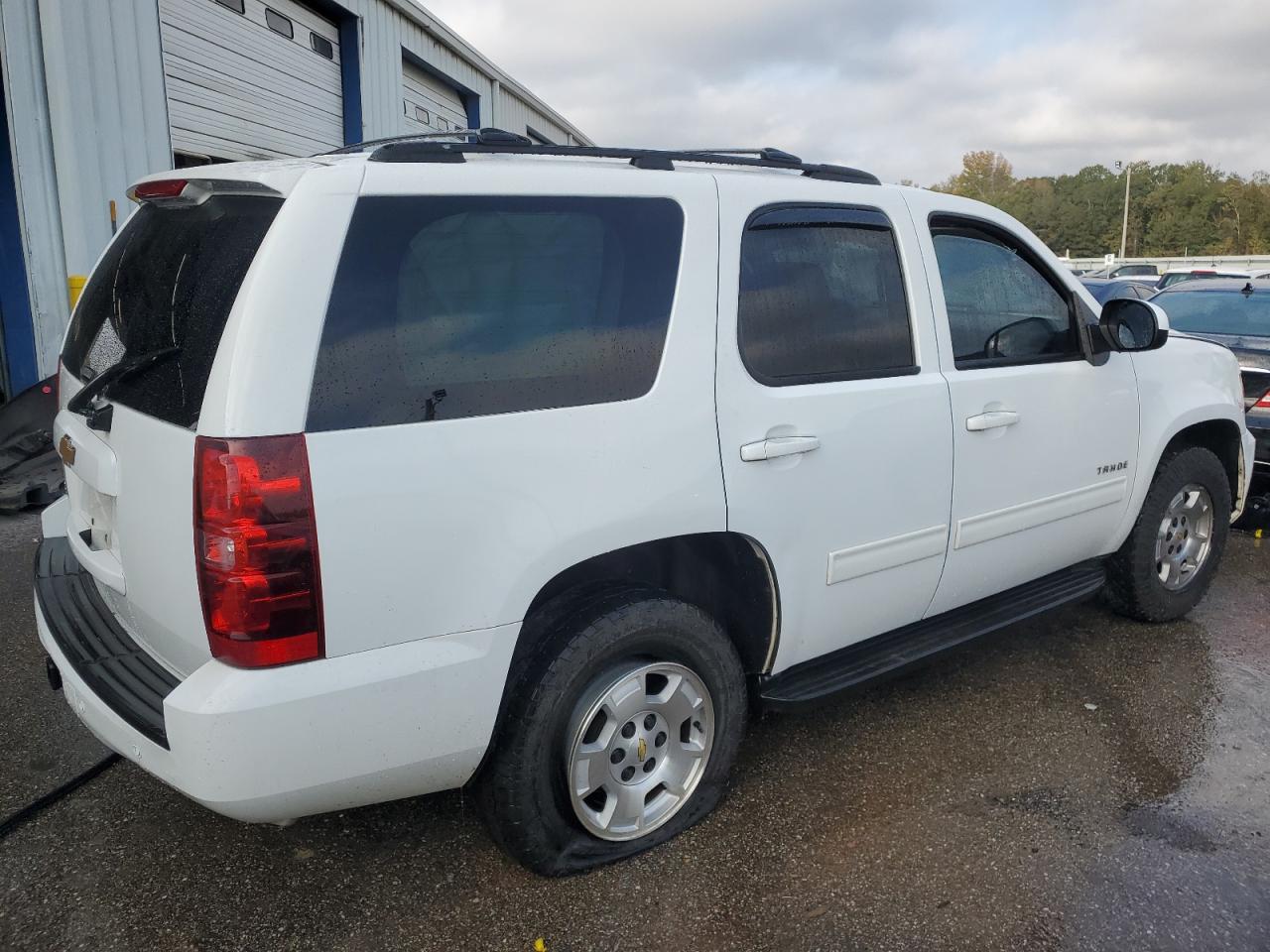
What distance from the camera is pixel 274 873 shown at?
2639 millimetres

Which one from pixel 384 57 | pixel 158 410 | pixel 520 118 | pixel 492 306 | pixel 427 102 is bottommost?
pixel 158 410

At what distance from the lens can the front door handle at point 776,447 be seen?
2.62 m

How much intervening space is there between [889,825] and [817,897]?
17.3 inches

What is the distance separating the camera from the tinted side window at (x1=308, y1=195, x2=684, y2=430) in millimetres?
2088

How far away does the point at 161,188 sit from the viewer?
254 cm

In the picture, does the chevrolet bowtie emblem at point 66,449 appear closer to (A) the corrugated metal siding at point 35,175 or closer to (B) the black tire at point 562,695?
(B) the black tire at point 562,695

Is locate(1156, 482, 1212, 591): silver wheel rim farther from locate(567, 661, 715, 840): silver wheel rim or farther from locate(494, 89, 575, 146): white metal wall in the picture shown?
locate(494, 89, 575, 146): white metal wall

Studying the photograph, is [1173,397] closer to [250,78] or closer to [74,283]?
[74,283]

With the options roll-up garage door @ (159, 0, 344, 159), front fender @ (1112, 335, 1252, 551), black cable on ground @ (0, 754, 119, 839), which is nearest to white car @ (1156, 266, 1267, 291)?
front fender @ (1112, 335, 1252, 551)

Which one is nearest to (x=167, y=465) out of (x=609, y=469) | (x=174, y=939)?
(x=609, y=469)

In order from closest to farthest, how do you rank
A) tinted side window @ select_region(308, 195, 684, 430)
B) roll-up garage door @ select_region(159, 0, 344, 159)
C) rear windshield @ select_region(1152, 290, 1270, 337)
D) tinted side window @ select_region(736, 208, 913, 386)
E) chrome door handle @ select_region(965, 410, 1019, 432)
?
tinted side window @ select_region(308, 195, 684, 430) < tinted side window @ select_region(736, 208, 913, 386) < chrome door handle @ select_region(965, 410, 1019, 432) < rear windshield @ select_region(1152, 290, 1270, 337) < roll-up garage door @ select_region(159, 0, 344, 159)

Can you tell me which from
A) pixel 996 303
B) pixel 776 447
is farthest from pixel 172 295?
pixel 996 303

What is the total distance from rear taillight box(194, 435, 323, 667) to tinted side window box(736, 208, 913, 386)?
1.28 m

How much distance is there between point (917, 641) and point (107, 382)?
2543mm
